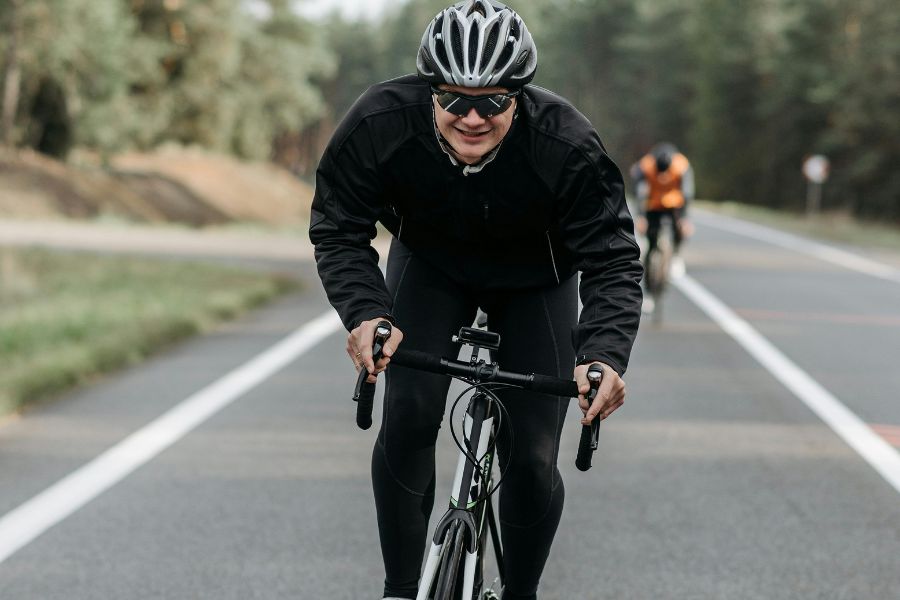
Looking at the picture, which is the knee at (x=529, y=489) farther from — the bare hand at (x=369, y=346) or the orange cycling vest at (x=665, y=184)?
the orange cycling vest at (x=665, y=184)

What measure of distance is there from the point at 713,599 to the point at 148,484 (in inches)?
104

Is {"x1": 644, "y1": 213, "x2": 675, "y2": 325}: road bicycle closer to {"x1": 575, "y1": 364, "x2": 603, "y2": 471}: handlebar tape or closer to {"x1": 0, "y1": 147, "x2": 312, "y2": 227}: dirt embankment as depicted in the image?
{"x1": 575, "y1": 364, "x2": 603, "y2": 471}: handlebar tape

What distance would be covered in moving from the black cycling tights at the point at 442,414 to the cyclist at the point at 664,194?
985 centimetres

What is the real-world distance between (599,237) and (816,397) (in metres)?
5.79

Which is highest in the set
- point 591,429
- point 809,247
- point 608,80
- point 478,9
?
point 478,9

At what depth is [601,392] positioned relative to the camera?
3020 mm

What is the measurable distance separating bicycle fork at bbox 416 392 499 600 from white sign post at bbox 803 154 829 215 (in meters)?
43.7

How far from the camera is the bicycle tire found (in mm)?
3070

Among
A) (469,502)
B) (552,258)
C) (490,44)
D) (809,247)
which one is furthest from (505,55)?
(809,247)

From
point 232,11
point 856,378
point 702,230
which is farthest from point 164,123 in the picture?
point 856,378

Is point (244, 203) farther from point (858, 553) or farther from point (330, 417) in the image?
point (858, 553)

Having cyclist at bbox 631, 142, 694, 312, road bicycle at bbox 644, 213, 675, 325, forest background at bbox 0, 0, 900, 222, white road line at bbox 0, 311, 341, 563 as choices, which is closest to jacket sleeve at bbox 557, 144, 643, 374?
white road line at bbox 0, 311, 341, 563

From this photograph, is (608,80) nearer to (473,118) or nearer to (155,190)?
(155,190)

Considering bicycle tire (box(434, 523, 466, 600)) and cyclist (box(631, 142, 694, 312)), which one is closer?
bicycle tire (box(434, 523, 466, 600))
